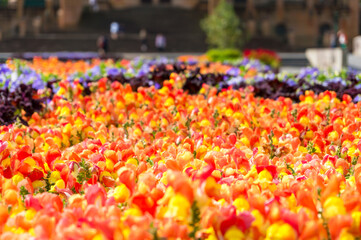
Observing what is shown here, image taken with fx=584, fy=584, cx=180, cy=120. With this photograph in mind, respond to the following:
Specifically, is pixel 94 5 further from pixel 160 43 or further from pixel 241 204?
pixel 241 204

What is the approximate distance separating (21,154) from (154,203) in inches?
52.0

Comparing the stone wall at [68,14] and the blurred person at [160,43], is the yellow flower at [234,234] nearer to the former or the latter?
the blurred person at [160,43]

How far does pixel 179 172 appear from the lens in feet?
7.25

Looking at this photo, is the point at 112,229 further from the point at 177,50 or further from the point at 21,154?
the point at 177,50

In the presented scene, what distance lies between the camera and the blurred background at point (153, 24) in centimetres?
3966

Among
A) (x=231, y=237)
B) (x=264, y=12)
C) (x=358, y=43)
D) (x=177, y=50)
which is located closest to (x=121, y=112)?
(x=231, y=237)

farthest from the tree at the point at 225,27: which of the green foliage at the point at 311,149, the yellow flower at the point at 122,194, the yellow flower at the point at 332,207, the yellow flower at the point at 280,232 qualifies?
the yellow flower at the point at 280,232

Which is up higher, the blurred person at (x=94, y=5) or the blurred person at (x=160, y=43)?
the blurred person at (x=94, y=5)

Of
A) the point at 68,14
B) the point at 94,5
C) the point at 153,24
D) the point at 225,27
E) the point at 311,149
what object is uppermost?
the point at 94,5

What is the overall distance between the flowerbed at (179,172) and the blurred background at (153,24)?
107 ft

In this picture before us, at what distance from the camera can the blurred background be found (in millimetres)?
39656

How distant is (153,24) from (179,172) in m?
43.5

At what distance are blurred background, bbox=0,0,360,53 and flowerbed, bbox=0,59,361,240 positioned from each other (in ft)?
107

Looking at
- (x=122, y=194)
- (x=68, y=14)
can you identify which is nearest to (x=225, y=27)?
(x=68, y=14)
